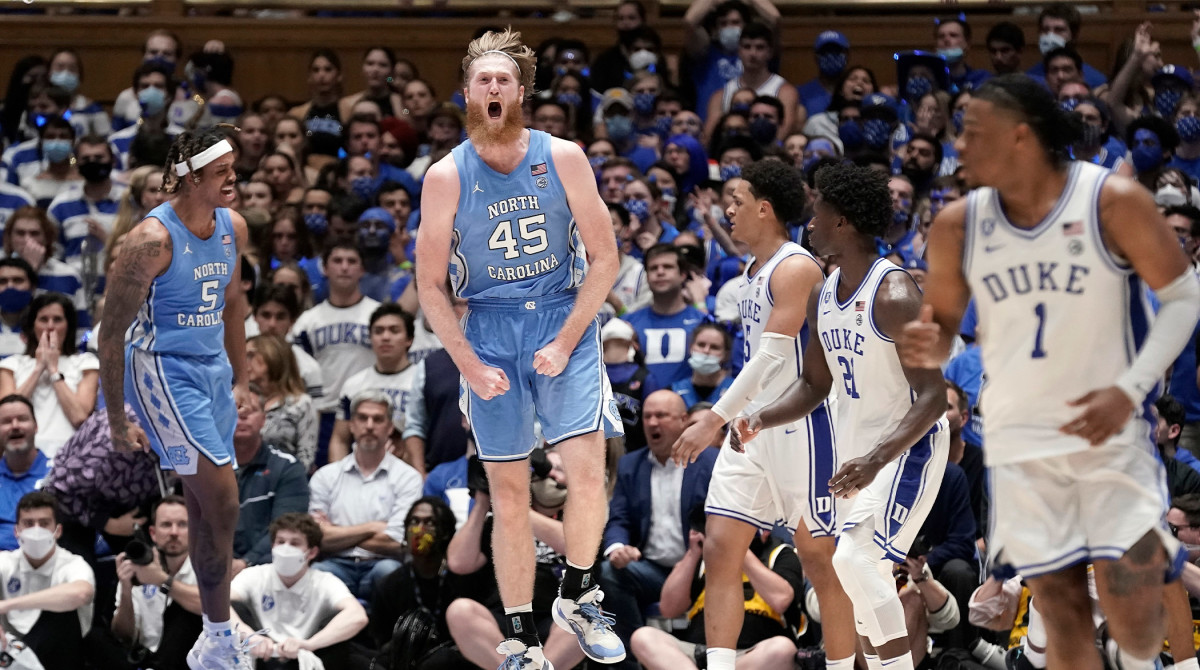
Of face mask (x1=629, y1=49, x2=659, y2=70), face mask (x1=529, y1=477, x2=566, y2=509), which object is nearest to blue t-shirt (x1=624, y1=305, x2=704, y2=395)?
face mask (x1=529, y1=477, x2=566, y2=509)

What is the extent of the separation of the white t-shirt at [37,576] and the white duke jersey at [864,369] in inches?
198

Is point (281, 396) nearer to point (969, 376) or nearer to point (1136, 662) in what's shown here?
Answer: point (969, 376)

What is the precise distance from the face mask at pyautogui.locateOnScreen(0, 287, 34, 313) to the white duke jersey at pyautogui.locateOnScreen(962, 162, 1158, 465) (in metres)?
8.47

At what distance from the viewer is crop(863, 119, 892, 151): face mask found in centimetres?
1211

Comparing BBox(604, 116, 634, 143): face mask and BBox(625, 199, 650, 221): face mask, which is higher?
BBox(604, 116, 634, 143): face mask

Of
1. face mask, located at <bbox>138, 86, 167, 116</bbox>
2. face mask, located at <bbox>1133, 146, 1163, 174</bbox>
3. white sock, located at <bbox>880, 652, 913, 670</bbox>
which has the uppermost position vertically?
face mask, located at <bbox>138, 86, 167, 116</bbox>

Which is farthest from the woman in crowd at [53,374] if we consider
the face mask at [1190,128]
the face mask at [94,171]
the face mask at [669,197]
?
the face mask at [1190,128]

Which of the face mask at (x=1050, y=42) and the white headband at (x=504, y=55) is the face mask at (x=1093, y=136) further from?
the white headband at (x=504, y=55)

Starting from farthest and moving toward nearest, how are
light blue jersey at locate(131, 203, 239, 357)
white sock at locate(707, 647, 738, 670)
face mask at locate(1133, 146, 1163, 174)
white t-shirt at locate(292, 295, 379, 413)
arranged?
1. face mask at locate(1133, 146, 1163, 174)
2. white t-shirt at locate(292, 295, 379, 413)
3. light blue jersey at locate(131, 203, 239, 357)
4. white sock at locate(707, 647, 738, 670)

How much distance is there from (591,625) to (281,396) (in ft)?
14.8

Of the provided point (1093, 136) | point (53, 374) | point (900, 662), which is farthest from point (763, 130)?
point (900, 662)

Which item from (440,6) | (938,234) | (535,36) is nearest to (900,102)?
(535,36)

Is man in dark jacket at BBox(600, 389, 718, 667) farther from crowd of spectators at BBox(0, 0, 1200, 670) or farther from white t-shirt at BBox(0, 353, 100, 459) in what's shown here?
white t-shirt at BBox(0, 353, 100, 459)

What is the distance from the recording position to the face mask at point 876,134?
39.7 feet
